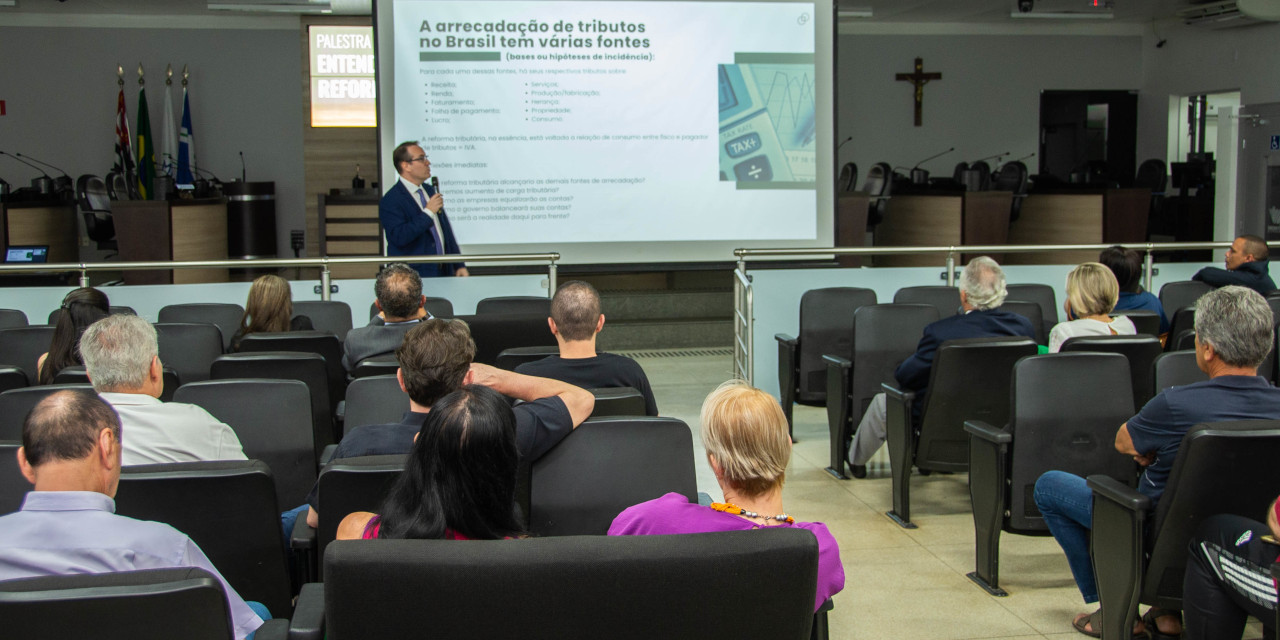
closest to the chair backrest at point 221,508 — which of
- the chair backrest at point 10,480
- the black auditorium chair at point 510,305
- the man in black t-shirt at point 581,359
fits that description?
the chair backrest at point 10,480

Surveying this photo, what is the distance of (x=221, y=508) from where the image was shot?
1942mm

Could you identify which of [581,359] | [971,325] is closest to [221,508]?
[581,359]

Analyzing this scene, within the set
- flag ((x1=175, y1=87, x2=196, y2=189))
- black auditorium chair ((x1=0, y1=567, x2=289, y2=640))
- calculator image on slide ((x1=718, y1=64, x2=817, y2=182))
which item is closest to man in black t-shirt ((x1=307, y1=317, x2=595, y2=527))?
black auditorium chair ((x1=0, y1=567, x2=289, y2=640))

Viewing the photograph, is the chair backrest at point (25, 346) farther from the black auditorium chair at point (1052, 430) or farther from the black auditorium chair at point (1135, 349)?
the black auditorium chair at point (1135, 349)

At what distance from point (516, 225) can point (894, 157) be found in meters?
7.92

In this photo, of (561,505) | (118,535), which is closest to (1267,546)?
(561,505)

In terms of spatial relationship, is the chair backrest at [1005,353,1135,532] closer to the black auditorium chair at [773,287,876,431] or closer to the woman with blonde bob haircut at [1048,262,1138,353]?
the woman with blonde bob haircut at [1048,262,1138,353]

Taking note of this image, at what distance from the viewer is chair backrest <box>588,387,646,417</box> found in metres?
2.57

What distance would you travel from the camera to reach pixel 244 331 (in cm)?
408

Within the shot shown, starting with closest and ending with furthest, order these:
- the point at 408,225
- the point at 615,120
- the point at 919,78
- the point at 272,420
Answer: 1. the point at 272,420
2. the point at 408,225
3. the point at 615,120
4. the point at 919,78

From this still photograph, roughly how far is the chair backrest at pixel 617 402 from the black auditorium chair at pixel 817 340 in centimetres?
251

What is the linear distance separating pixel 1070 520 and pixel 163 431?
2.43 meters

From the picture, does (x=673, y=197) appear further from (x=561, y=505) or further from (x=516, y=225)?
(x=561, y=505)

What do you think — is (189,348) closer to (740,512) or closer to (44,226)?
(740,512)
